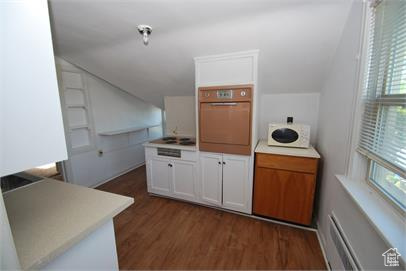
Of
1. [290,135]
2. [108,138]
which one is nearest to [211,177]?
[290,135]

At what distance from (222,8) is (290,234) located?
232cm

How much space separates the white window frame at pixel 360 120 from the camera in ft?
3.68

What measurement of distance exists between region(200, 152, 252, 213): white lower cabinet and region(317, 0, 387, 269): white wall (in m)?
0.80

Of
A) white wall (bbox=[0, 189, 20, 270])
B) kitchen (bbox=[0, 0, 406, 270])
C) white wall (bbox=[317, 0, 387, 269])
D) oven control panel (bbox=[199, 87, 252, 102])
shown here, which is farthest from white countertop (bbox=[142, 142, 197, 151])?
white wall (bbox=[0, 189, 20, 270])

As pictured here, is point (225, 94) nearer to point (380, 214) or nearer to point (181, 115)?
point (181, 115)

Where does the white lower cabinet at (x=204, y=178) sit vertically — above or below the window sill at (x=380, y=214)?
below

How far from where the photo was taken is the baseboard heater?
103 cm

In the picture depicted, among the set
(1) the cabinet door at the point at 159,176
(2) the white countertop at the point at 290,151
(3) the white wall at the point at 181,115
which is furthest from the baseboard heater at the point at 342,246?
(3) the white wall at the point at 181,115

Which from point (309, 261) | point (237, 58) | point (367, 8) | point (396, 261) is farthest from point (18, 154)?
point (309, 261)

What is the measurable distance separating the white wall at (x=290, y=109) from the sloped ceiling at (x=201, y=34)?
12cm

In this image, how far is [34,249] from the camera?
2.24 feet

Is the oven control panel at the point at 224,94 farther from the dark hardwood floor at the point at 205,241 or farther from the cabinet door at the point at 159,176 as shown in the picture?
the dark hardwood floor at the point at 205,241

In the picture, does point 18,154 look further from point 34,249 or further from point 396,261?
point 396,261

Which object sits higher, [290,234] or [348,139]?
[348,139]
